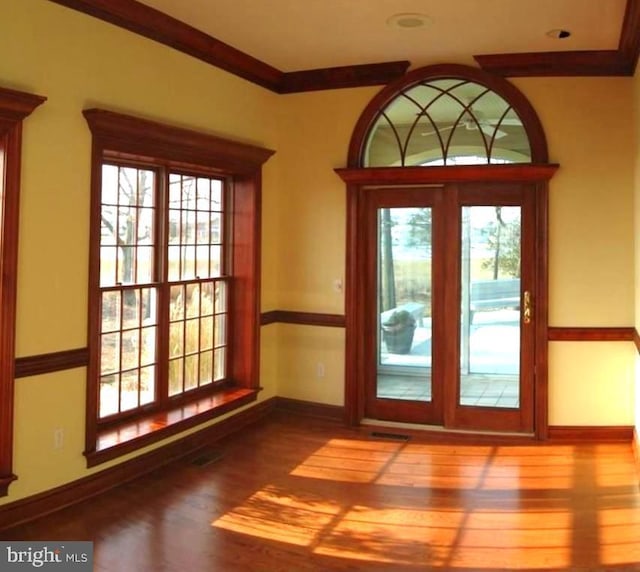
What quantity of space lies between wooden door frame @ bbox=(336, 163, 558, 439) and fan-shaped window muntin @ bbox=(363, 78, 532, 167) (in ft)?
0.48

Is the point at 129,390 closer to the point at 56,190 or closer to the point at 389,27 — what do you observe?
the point at 56,190

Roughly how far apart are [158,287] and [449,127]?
2528 mm

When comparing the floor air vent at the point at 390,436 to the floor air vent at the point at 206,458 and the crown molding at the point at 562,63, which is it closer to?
the floor air vent at the point at 206,458

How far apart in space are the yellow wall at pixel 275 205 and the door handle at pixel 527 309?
0.17 meters

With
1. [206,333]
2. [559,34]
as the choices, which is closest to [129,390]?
[206,333]

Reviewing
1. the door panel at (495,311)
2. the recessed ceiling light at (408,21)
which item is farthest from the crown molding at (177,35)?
the door panel at (495,311)

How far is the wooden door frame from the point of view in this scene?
196 inches

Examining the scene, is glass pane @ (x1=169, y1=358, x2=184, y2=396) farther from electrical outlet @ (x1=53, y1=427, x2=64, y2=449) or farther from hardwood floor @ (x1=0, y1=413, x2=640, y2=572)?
electrical outlet @ (x1=53, y1=427, x2=64, y2=449)

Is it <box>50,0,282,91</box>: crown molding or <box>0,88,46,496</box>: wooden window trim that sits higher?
<box>50,0,282,91</box>: crown molding

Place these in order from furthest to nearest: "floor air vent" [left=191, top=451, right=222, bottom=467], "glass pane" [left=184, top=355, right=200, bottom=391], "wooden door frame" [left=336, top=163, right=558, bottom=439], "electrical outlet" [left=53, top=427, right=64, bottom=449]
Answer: "wooden door frame" [left=336, top=163, right=558, bottom=439]
"glass pane" [left=184, top=355, right=200, bottom=391]
"floor air vent" [left=191, top=451, right=222, bottom=467]
"electrical outlet" [left=53, top=427, right=64, bottom=449]

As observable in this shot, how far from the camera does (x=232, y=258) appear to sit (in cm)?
539

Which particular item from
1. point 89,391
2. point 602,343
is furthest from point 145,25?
point 602,343

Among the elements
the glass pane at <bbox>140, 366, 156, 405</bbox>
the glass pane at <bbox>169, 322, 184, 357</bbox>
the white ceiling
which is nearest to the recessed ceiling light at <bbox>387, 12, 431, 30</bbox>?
the white ceiling

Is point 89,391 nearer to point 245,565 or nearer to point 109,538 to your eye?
point 109,538
